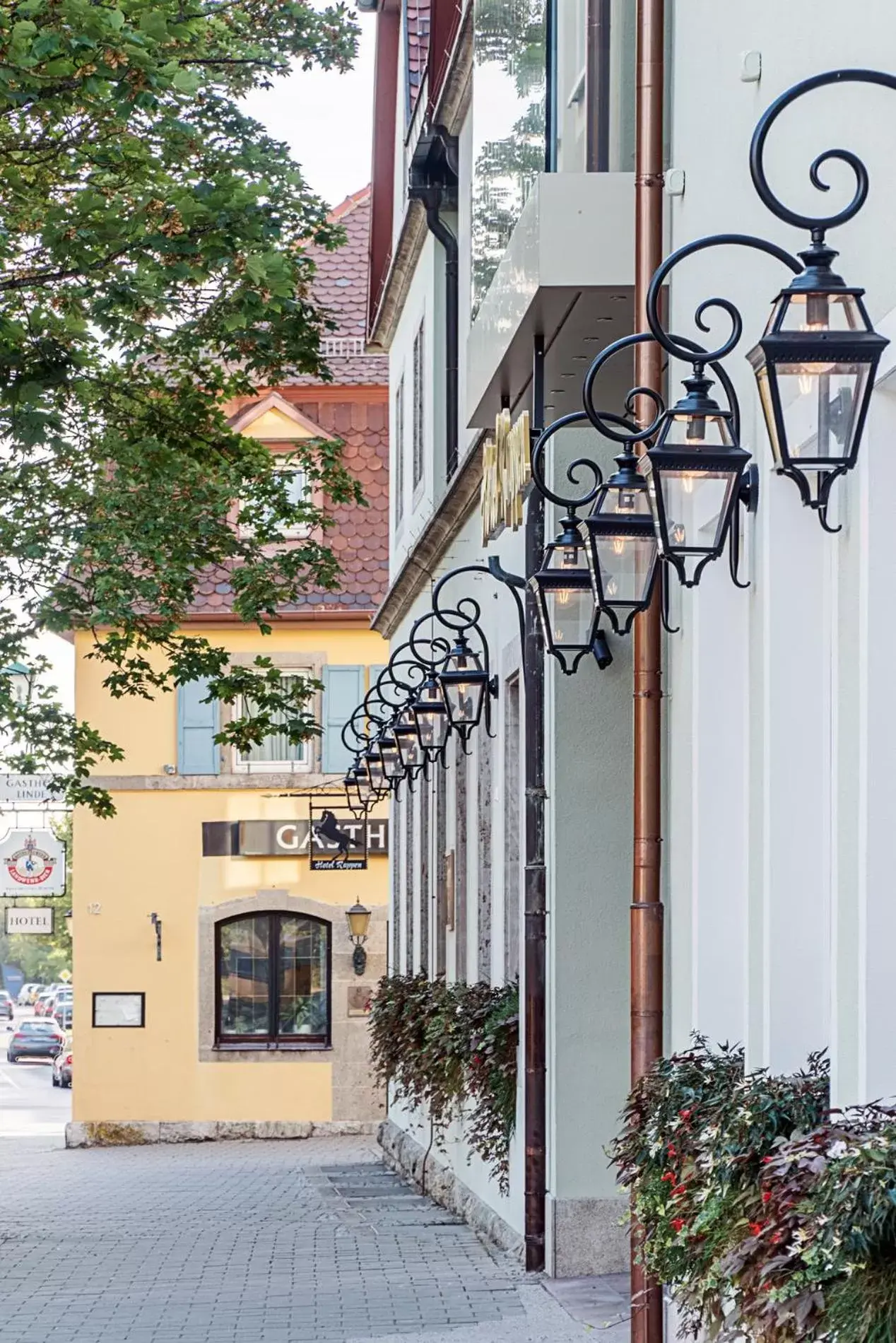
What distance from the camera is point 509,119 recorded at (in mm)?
10805

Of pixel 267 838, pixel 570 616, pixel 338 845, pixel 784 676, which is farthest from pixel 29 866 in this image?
pixel 784 676

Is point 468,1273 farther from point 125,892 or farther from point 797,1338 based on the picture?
point 125,892

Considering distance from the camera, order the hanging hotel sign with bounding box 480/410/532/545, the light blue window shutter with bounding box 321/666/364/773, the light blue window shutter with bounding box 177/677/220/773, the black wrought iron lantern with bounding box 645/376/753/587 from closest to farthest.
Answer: the black wrought iron lantern with bounding box 645/376/753/587 < the hanging hotel sign with bounding box 480/410/532/545 < the light blue window shutter with bounding box 177/677/220/773 < the light blue window shutter with bounding box 321/666/364/773

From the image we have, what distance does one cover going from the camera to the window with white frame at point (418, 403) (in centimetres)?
2002

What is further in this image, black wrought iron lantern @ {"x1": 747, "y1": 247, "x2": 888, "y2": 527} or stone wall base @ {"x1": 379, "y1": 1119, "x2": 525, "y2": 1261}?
stone wall base @ {"x1": 379, "y1": 1119, "x2": 525, "y2": 1261}

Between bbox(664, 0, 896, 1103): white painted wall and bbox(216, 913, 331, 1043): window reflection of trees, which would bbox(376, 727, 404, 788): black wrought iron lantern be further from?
bbox(216, 913, 331, 1043): window reflection of trees

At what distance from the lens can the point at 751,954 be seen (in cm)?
715

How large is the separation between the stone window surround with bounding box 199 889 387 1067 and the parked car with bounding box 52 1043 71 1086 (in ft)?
66.3

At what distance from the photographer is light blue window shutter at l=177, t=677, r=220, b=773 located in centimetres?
2989

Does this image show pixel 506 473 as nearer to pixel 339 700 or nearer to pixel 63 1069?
pixel 339 700

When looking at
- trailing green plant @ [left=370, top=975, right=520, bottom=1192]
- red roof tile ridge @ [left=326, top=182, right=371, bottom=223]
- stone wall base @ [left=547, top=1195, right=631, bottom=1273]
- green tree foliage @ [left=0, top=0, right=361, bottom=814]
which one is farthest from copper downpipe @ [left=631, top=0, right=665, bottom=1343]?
red roof tile ridge @ [left=326, top=182, right=371, bottom=223]

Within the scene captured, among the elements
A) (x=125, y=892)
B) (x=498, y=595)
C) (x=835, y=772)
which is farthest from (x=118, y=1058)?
(x=835, y=772)

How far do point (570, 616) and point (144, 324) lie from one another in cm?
654

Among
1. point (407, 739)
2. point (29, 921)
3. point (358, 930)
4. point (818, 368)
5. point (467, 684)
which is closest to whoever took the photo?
point (818, 368)
